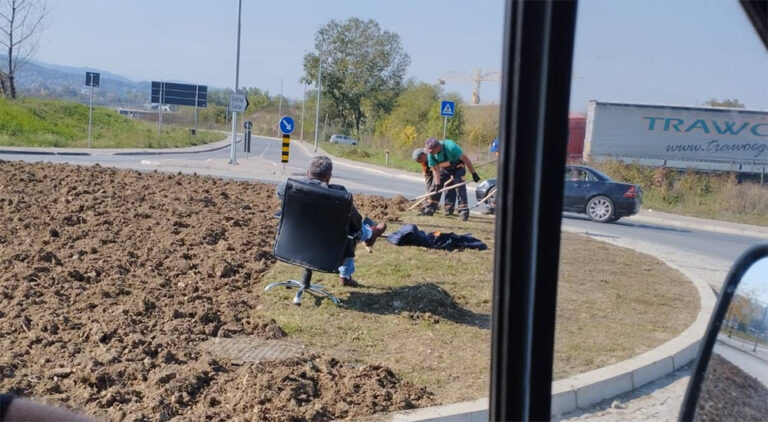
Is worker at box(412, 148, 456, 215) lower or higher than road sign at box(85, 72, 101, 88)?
lower

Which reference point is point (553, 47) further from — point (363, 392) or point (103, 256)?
point (103, 256)

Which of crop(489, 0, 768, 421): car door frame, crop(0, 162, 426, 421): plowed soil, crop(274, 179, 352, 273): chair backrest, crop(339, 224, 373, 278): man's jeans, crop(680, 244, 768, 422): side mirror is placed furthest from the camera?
crop(339, 224, 373, 278): man's jeans

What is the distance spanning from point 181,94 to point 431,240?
4090 centimetres

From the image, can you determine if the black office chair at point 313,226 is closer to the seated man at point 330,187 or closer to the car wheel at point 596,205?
the seated man at point 330,187

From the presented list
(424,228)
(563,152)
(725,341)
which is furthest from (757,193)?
(424,228)

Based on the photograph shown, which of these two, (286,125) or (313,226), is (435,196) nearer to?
(313,226)

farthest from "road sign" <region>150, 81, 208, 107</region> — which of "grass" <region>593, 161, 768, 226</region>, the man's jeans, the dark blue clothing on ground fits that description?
"grass" <region>593, 161, 768, 226</region>

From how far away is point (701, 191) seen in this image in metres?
2.32

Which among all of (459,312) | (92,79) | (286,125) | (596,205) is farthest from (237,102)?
(596,205)

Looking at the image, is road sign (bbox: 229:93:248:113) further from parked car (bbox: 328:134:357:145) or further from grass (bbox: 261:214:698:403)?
parked car (bbox: 328:134:357:145)

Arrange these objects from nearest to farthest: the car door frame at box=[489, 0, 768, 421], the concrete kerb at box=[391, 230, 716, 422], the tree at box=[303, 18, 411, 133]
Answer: the car door frame at box=[489, 0, 768, 421] → the concrete kerb at box=[391, 230, 716, 422] → the tree at box=[303, 18, 411, 133]

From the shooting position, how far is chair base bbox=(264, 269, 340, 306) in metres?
7.00

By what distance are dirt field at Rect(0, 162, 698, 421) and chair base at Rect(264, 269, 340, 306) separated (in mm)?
131

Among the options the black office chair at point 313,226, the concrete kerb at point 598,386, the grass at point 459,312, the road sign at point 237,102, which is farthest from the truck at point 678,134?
the road sign at point 237,102
